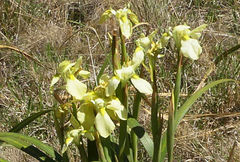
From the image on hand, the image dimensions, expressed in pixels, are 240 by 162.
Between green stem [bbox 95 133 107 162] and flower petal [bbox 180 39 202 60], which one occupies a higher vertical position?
flower petal [bbox 180 39 202 60]

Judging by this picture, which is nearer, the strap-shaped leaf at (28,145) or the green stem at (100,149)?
the green stem at (100,149)

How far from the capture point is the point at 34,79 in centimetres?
231

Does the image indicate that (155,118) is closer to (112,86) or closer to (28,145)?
(112,86)

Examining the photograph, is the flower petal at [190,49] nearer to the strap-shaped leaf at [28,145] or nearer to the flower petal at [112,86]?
the flower petal at [112,86]

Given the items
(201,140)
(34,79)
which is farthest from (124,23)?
(34,79)

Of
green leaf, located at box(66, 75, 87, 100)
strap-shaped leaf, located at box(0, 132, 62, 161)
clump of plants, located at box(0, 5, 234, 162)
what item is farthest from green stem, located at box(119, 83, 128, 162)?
strap-shaped leaf, located at box(0, 132, 62, 161)

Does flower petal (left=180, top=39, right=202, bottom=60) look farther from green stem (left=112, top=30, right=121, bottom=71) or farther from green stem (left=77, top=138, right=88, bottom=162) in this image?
green stem (left=77, top=138, right=88, bottom=162)

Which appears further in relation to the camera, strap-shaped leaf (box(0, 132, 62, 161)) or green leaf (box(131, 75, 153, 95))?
strap-shaped leaf (box(0, 132, 62, 161))

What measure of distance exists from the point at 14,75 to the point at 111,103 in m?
1.45

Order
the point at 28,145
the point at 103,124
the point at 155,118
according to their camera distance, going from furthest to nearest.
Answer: the point at 28,145, the point at 155,118, the point at 103,124

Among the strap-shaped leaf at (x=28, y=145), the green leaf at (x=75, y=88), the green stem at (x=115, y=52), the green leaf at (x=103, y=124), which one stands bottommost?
the strap-shaped leaf at (x=28, y=145)

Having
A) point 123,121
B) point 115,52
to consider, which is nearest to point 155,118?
point 123,121

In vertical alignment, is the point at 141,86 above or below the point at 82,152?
above

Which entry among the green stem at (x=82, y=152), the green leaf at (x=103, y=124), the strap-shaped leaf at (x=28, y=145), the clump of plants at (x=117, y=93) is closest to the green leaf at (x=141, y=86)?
the clump of plants at (x=117, y=93)
